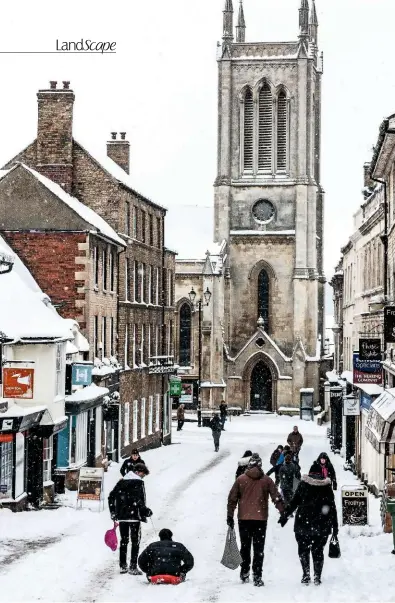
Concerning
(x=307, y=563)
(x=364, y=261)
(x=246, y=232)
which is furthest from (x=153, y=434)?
(x=307, y=563)

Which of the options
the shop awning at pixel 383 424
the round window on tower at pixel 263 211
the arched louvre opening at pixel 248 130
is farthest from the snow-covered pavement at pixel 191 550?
the arched louvre opening at pixel 248 130

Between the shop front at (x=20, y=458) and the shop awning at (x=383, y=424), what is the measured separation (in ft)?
25.1

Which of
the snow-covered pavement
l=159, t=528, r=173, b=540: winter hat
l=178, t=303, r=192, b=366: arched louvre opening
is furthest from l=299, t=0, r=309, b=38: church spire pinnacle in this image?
l=159, t=528, r=173, b=540: winter hat

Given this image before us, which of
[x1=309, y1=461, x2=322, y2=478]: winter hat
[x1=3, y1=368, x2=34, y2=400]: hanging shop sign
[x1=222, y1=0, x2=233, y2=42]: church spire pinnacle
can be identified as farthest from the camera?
[x1=222, y1=0, x2=233, y2=42]: church spire pinnacle

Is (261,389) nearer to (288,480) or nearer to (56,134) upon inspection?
(56,134)

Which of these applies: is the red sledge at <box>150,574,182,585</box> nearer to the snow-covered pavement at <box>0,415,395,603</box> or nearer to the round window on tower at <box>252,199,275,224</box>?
the snow-covered pavement at <box>0,415,395,603</box>

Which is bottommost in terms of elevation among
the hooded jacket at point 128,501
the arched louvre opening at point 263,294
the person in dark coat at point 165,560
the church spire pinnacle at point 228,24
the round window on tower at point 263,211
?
the person in dark coat at point 165,560

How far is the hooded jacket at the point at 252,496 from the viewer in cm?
1481

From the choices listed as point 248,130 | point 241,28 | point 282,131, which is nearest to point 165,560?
point 282,131

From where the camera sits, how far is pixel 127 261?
44656mm

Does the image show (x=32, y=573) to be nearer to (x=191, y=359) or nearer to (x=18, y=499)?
(x=18, y=499)

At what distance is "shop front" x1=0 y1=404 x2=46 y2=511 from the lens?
81.9 ft

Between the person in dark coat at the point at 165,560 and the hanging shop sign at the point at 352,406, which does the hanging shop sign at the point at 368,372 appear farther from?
the person in dark coat at the point at 165,560

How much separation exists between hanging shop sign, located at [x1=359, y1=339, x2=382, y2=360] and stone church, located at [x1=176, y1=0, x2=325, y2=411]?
141ft
